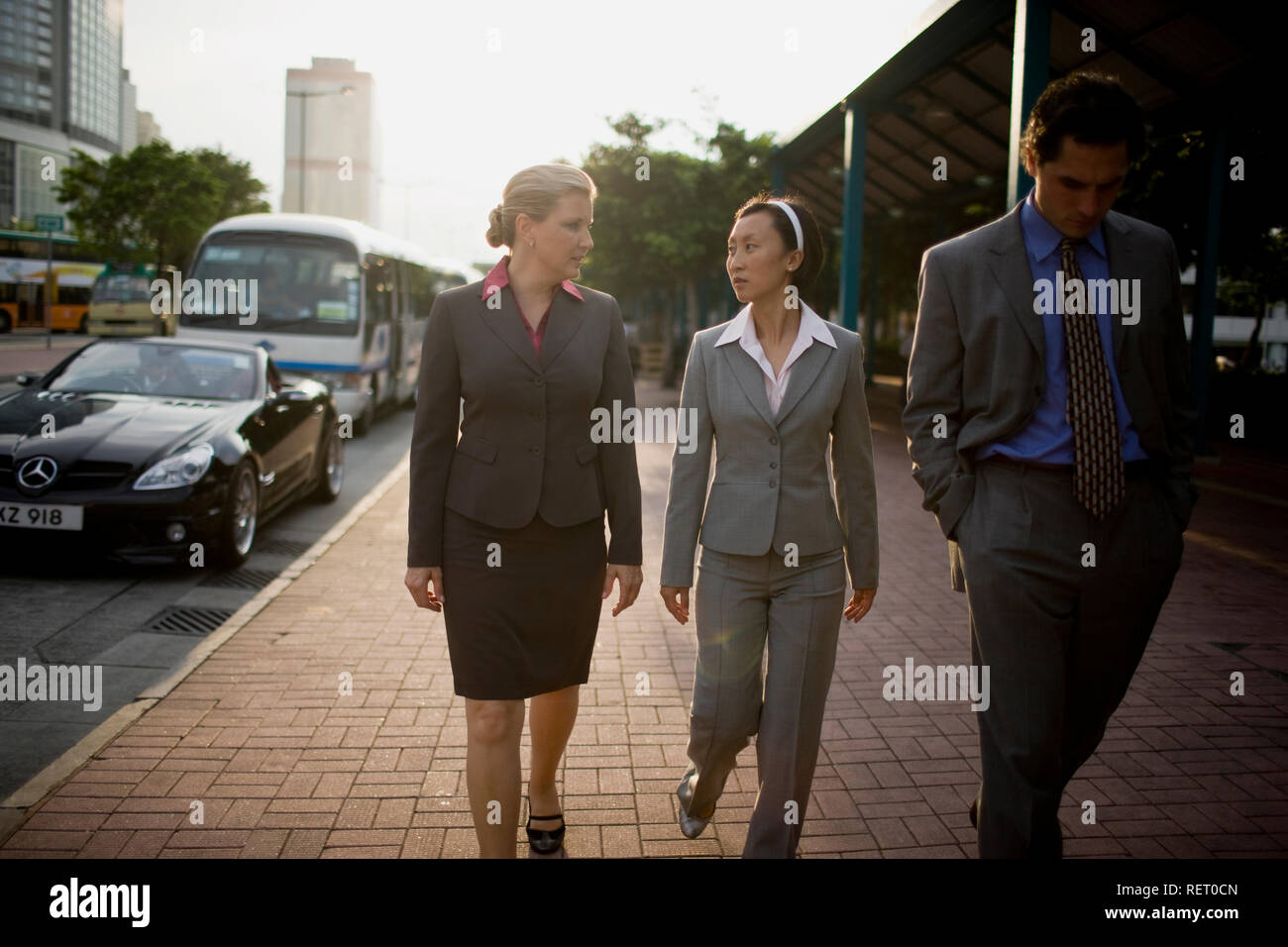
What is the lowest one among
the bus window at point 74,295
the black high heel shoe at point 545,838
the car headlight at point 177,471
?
the black high heel shoe at point 545,838

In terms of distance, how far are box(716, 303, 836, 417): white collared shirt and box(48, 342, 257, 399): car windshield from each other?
604 cm

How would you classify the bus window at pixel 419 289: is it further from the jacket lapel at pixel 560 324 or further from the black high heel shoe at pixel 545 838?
the black high heel shoe at pixel 545 838

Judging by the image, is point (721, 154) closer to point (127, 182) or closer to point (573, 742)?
point (573, 742)

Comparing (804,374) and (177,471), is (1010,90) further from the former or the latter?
(804,374)

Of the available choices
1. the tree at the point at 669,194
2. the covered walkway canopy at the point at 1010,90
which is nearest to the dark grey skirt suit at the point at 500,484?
the covered walkway canopy at the point at 1010,90

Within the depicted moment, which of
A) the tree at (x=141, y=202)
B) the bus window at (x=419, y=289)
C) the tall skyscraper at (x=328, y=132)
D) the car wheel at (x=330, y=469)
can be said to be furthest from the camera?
the tall skyscraper at (x=328, y=132)

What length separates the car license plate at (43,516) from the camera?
257 inches

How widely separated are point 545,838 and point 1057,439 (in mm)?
1889

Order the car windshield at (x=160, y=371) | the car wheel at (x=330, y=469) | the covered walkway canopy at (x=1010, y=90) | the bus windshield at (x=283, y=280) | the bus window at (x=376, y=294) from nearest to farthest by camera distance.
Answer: the car windshield at (x=160, y=371) → the covered walkway canopy at (x=1010, y=90) → the car wheel at (x=330, y=469) → the bus windshield at (x=283, y=280) → the bus window at (x=376, y=294)

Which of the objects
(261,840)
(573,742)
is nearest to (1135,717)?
(573,742)

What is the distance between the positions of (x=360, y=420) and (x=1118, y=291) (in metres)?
14.8

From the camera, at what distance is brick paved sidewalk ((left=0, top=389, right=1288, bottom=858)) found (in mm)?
3469

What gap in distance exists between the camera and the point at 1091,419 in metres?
2.62

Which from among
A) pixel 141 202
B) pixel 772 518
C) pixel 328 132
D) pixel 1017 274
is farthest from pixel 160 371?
pixel 328 132
